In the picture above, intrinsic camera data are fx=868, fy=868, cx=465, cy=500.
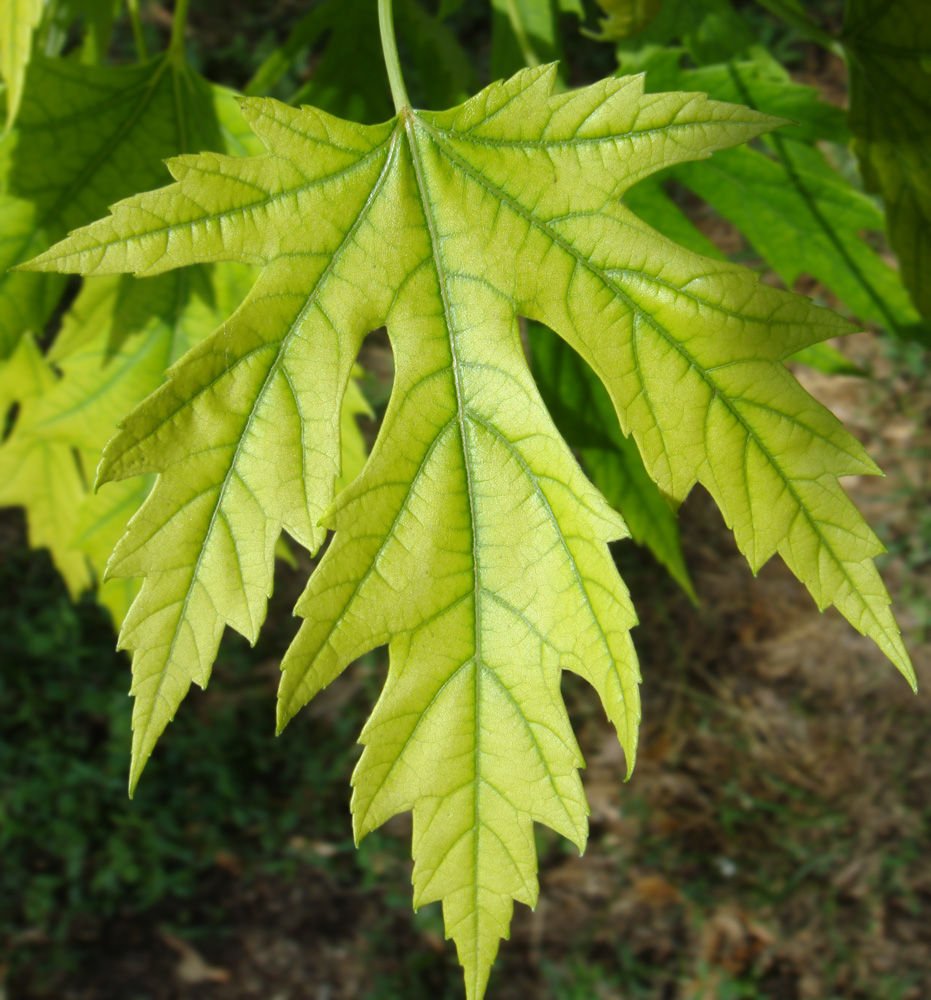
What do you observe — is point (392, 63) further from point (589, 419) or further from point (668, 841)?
point (668, 841)

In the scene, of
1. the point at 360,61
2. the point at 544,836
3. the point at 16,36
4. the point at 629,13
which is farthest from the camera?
the point at 544,836

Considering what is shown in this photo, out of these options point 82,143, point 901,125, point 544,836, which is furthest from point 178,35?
point 544,836

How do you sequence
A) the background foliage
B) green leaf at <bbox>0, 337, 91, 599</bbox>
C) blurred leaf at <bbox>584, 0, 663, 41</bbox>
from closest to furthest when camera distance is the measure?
blurred leaf at <bbox>584, 0, 663, 41</bbox> → green leaf at <bbox>0, 337, 91, 599</bbox> → the background foliage

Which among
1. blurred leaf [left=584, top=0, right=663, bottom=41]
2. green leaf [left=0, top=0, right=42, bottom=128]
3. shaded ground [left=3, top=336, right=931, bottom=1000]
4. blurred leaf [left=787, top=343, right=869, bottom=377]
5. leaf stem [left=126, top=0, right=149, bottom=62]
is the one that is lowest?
shaded ground [left=3, top=336, right=931, bottom=1000]

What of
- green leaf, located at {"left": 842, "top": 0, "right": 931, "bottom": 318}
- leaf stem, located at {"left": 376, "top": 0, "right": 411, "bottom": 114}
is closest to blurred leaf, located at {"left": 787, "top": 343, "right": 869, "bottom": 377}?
green leaf, located at {"left": 842, "top": 0, "right": 931, "bottom": 318}

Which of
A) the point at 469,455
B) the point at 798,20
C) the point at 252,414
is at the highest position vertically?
the point at 798,20

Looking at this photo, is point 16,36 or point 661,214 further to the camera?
point 661,214

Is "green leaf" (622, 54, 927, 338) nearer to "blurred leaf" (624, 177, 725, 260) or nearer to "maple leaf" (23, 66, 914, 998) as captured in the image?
"blurred leaf" (624, 177, 725, 260)

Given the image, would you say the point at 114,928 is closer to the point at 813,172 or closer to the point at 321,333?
the point at 321,333
